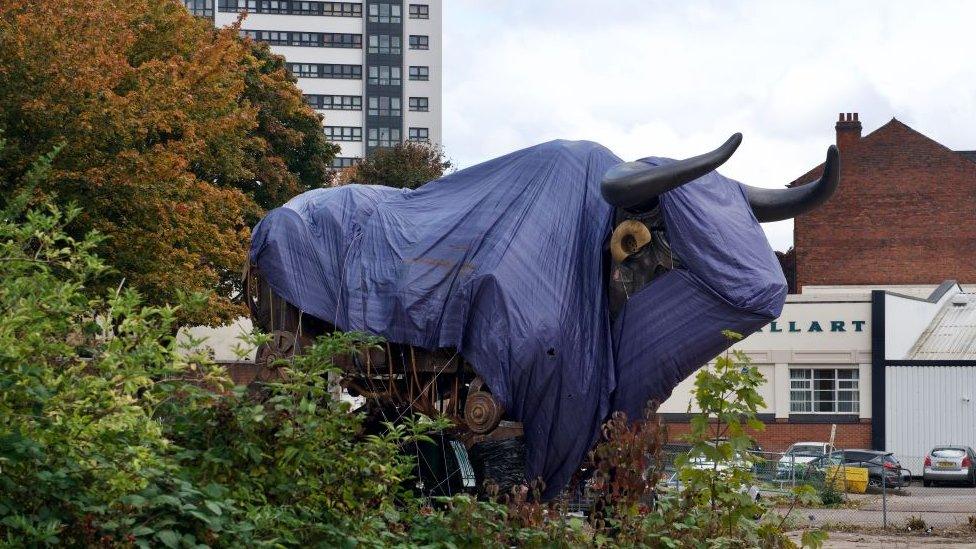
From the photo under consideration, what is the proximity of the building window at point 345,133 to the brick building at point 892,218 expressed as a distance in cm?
5752

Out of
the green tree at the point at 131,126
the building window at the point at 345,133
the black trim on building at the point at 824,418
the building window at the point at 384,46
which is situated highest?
the building window at the point at 384,46

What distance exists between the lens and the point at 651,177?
1107 cm

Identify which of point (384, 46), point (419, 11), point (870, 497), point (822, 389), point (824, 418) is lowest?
point (870, 497)

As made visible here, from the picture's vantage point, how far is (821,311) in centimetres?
4734

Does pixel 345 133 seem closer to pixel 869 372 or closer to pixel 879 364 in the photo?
pixel 869 372

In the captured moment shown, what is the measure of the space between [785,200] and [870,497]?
879 inches

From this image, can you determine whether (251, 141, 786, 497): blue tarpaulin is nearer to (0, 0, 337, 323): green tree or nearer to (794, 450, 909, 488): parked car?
(0, 0, 337, 323): green tree

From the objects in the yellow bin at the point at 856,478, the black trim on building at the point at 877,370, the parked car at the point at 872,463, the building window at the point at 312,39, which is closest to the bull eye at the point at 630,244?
the yellow bin at the point at 856,478

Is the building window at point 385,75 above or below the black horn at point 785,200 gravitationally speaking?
above

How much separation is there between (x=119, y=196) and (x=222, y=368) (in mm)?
19706

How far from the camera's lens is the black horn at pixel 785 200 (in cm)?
1185

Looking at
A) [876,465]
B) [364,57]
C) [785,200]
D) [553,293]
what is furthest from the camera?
[364,57]

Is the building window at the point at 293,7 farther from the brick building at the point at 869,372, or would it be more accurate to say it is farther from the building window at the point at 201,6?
the brick building at the point at 869,372

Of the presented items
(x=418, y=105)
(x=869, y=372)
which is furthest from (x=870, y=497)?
(x=418, y=105)
